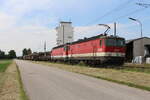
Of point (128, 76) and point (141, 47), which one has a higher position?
point (141, 47)

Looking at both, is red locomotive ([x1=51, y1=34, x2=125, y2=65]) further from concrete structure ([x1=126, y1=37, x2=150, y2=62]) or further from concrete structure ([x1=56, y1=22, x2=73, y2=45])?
concrete structure ([x1=56, y1=22, x2=73, y2=45])

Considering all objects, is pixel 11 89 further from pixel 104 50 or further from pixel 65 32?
pixel 65 32

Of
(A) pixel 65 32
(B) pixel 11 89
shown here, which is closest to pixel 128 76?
(B) pixel 11 89

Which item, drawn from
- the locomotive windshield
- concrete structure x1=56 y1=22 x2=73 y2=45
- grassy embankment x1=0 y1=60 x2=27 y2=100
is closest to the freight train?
the locomotive windshield

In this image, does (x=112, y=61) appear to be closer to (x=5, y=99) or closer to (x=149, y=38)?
(x=5, y=99)

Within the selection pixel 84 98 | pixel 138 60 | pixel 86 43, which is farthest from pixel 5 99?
pixel 138 60

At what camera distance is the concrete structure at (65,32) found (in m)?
104

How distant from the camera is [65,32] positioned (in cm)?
10831

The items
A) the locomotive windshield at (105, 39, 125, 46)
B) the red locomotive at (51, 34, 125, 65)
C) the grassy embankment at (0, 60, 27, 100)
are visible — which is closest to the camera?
the grassy embankment at (0, 60, 27, 100)

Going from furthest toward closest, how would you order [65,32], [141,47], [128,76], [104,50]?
[65,32] → [141,47] → [104,50] → [128,76]

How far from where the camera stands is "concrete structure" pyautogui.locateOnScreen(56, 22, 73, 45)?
103812 millimetres

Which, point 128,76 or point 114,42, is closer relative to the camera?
point 128,76

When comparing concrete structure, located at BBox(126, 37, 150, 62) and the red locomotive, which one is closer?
the red locomotive

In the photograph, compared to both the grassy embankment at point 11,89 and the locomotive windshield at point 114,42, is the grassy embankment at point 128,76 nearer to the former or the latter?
the grassy embankment at point 11,89
